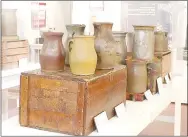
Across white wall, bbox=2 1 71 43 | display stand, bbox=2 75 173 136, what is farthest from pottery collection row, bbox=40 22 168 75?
white wall, bbox=2 1 71 43

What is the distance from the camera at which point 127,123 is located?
1.52 m

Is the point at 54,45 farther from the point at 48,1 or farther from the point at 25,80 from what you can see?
the point at 48,1

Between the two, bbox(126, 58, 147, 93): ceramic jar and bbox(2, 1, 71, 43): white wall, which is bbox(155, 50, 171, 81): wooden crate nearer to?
bbox(126, 58, 147, 93): ceramic jar

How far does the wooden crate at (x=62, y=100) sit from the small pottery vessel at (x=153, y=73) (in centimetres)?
67

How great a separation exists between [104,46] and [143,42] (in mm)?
540

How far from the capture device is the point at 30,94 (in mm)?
1392

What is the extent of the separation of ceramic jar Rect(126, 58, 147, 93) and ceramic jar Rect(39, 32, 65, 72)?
2.03 feet

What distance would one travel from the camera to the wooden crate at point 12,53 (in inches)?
105

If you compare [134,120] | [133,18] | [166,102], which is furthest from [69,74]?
[133,18]

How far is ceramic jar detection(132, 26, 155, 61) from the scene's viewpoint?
1980 mm

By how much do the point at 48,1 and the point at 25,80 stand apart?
12.2 ft

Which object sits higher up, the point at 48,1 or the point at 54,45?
the point at 48,1

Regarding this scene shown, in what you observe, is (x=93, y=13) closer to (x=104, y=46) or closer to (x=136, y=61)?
(x=136, y=61)

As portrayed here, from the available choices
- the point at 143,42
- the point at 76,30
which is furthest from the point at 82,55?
the point at 143,42
